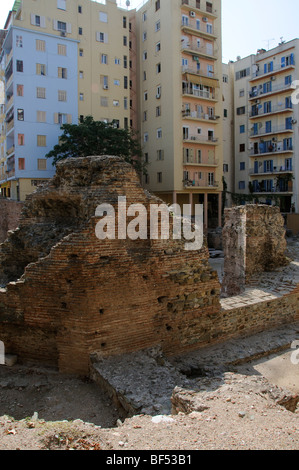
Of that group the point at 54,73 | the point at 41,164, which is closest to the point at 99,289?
the point at 41,164

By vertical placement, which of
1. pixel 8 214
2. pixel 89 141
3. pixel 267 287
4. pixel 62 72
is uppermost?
pixel 62 72

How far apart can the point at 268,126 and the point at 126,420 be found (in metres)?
34.6

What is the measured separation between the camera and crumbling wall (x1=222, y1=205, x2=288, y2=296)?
34.5ft

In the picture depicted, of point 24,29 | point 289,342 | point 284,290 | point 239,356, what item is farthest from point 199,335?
point 24,29

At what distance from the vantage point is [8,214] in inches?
907

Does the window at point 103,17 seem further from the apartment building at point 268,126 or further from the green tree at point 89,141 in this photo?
the apartment building at point 268,126

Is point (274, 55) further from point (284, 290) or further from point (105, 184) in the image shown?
point (105, 184)

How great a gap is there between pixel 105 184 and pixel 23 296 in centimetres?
249

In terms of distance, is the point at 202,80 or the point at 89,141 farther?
the point at 202,80

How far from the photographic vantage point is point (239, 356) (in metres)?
7.51

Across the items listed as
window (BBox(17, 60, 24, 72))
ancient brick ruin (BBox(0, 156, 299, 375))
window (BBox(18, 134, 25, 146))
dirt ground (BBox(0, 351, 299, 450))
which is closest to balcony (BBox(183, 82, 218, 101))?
window (BBox(17, 60, 24, 72))

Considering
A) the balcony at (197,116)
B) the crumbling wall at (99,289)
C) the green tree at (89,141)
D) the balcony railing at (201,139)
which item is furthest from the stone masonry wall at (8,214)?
the crumbling wall at (99,289)

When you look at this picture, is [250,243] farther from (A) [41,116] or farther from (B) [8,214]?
(A) [41,116]

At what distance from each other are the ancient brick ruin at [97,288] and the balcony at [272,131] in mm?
29090
